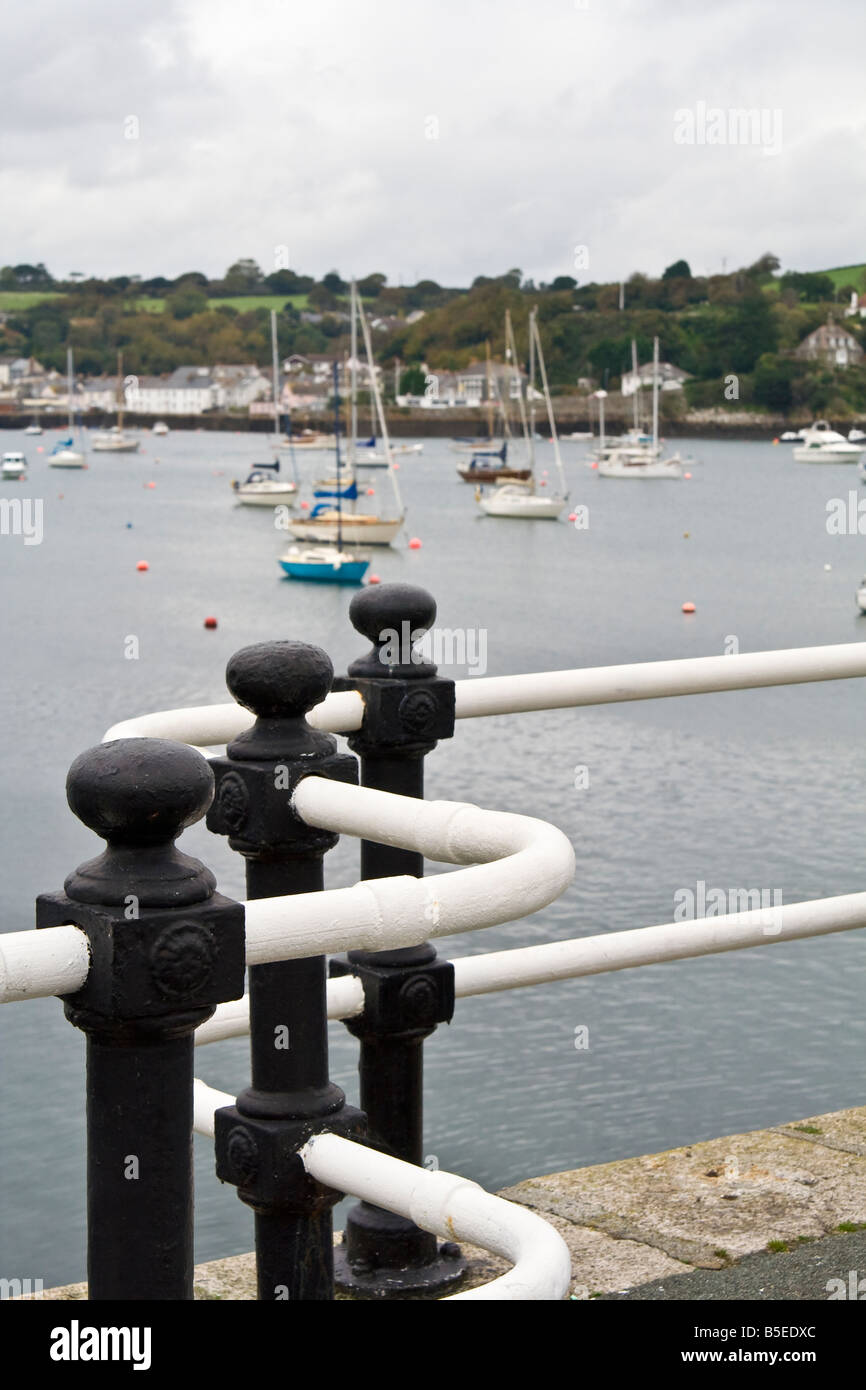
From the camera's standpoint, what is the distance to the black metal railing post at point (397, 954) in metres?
2.72

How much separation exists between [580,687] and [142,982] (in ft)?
4.77

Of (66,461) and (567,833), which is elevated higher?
(66,461)

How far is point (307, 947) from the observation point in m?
1.59

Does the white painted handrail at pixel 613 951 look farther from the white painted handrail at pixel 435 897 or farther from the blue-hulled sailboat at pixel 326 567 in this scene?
the blue-hulled sailboat at pixel 326 567

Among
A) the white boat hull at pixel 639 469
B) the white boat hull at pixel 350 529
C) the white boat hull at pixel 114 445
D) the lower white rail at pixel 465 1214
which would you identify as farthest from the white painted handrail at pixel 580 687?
the white boat hull at pixel 114 445

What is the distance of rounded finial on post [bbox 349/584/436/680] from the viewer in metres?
2.74

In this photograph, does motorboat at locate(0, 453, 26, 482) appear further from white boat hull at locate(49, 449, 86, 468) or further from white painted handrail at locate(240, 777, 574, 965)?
white painted handrail at locate(240, 777, 574, 965)

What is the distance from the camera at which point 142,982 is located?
4.84 feet

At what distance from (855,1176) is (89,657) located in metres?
33.7

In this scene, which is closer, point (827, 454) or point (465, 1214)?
point (465, 1214)

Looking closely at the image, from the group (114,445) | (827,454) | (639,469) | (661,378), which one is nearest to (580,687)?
(639,469)

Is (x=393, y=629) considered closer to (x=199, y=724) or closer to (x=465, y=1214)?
(x=199, y=724)

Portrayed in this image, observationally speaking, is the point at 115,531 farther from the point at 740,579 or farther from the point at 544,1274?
the point at 544,1274

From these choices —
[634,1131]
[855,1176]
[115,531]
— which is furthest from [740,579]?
[855,1176]
